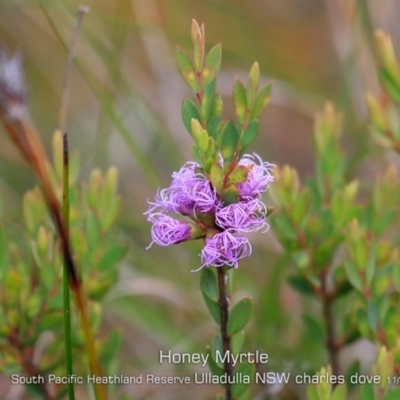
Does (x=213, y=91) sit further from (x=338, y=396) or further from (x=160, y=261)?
(x=160, y=261)

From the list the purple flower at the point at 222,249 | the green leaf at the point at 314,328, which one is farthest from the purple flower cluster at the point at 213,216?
the green leaf at the point at 314,328

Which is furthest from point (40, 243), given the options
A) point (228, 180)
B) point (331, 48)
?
point (331, 48)

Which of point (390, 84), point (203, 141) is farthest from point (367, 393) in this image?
point (390, 84)

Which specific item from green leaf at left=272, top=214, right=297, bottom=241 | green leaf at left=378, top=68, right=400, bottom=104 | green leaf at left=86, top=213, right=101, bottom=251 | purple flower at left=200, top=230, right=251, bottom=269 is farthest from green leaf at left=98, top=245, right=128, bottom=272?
green leaf at left=378, top=68, right=400, bottom=104

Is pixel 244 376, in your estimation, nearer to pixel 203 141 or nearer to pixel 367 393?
pixel 367 393

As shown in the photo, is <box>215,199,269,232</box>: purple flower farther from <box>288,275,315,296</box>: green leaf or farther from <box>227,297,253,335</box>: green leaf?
<box>288,275,315,296</box>: green leaf
